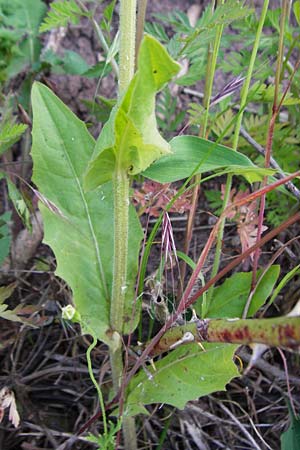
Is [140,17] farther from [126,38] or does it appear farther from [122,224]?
[122,224]

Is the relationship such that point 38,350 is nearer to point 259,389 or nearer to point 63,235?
point 63,235

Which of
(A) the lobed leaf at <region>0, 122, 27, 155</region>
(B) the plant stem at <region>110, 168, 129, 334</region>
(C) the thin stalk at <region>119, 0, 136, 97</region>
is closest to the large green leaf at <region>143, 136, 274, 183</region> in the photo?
(B) the plant stem at <region>110, 168, 129, 334</region>

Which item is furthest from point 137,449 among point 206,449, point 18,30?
point 18,30

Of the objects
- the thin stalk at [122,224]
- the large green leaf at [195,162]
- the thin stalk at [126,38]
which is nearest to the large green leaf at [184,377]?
the thin stalk at [122,224]

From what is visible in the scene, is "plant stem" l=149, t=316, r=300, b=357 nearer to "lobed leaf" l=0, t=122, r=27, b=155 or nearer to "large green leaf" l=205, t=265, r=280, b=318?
"large green leaf" l=205, t=265, r=280, b=318

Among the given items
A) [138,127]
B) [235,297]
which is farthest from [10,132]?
[235,297]
